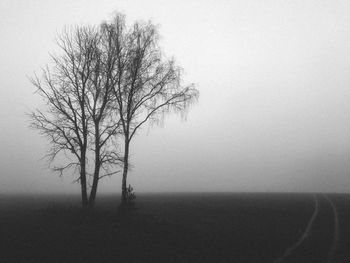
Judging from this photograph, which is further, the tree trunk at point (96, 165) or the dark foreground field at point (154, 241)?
the tree trunk at point (96, 165)

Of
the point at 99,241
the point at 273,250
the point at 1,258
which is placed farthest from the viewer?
the point at 99,241

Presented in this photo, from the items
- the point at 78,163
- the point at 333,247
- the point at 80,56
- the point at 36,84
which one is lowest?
the point at 333,247

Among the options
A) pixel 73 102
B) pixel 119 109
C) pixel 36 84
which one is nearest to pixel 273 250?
pixel 119 109

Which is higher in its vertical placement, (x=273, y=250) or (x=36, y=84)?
(x=36, y=84)

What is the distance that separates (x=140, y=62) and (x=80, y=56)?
4.69 m

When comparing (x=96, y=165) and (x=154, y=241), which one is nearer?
(x=154, y=241)

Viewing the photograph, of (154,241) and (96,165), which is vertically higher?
(96,165)

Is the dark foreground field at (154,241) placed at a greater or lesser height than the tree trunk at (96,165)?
lesser

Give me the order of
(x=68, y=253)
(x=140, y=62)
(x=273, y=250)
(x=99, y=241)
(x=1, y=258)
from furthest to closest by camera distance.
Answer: (x=140, y=62), (x=99, y=241), (x=273, y=250), (x=68, y=253), (x=1, y=258)

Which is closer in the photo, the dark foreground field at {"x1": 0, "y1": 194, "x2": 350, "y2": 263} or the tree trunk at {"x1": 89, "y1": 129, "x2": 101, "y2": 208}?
the dark foreground field at {"x1": 0, "y1": 194, "x2": 350, "y2": 263}

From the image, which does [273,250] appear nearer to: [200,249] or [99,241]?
[200,249]

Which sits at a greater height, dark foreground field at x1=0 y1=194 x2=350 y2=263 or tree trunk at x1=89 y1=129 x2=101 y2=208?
tree trunk at x1=89 y1=129 x2=101 y2=208

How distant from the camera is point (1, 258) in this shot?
39.4 feet

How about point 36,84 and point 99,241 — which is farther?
point 36,84
